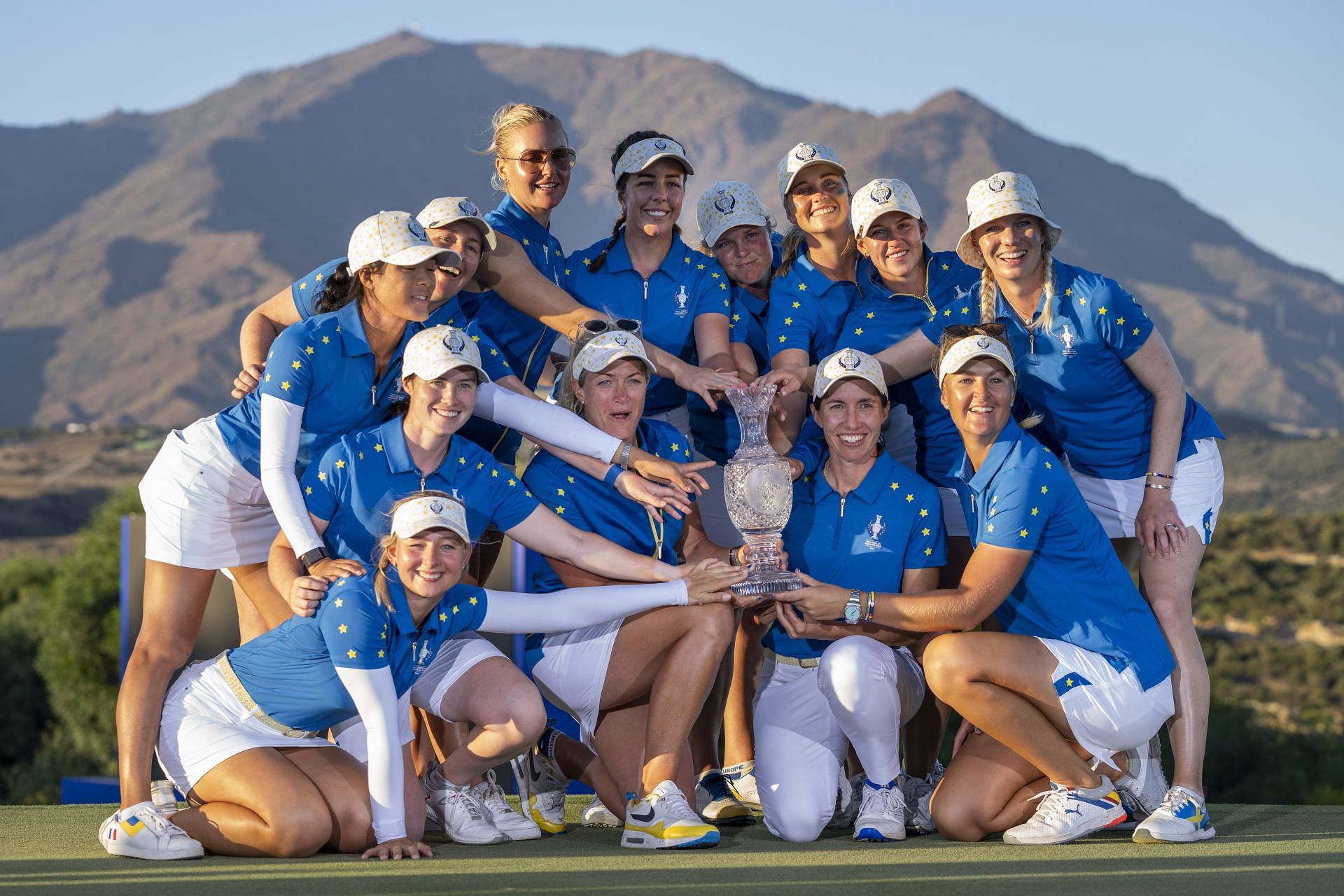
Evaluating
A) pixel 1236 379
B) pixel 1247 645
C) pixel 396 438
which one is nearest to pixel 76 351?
pixel 1236 379

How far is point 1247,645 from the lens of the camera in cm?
4094

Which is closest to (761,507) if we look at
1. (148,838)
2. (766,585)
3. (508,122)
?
(766,585)

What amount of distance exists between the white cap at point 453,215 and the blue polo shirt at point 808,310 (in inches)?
42.8

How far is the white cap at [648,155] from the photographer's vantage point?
527 cm

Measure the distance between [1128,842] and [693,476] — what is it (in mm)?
1749

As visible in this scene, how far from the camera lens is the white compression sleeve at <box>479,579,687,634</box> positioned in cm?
450

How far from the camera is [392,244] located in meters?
4.50

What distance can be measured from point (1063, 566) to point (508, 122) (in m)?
2.63

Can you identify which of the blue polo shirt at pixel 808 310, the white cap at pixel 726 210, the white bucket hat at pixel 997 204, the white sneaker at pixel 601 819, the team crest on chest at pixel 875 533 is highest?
the white cap at pixel 726 210

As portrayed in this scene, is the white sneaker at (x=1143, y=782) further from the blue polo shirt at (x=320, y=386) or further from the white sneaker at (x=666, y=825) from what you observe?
the blue polo shirt at (x=320, y=386)

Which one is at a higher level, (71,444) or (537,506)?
(71,444)

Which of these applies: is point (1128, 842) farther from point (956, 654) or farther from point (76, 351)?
point (76, 351)

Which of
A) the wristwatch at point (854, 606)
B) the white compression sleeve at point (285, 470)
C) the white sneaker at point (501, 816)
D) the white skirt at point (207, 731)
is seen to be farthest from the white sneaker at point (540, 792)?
the wristwatch at point (854, 606)

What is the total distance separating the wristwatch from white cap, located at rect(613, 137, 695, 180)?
67.3 inches
